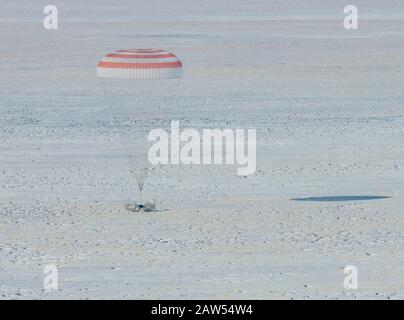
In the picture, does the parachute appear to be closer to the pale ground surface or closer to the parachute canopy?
the parachute canopy

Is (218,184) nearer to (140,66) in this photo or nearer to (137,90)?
(140,66)

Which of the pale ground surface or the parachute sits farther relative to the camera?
the parachute

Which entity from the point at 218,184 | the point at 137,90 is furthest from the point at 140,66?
the point at 137,90

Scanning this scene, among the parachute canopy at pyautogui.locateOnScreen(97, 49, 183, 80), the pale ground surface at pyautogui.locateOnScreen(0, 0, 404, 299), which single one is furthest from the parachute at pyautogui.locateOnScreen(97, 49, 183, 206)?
the pale ground surface at pyautogui.locateOnScreen(0, 0, 404, 299)

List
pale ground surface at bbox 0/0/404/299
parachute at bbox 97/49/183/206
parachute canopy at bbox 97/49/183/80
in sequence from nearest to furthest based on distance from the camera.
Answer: pale ground surface at bbox 0/0/404/299
parachute canopy at bbox 97/49/183/80
parachute at bbox 97/49/183/206
